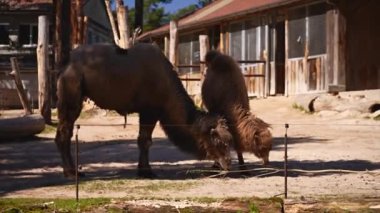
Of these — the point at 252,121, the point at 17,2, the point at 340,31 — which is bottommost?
the point at 252,121

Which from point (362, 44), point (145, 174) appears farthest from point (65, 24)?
point (145, 174)

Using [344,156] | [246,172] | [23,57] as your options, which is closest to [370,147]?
[344,156]

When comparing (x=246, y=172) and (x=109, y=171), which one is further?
(x=109, y=171)

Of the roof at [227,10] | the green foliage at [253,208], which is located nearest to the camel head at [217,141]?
the green foliage at [253,208]

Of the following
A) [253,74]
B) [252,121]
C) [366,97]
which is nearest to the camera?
[252,121]

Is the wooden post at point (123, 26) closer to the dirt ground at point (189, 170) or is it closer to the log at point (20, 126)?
the dirt ground at point (189, 170)

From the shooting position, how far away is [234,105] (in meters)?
11.1

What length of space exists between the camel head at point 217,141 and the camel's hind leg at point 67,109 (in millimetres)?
1975

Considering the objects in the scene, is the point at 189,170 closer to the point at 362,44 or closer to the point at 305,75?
the point at 362,44

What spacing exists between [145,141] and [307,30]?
586 inches

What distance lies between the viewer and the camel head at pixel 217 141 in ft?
34.4

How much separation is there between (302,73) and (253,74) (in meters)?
3.33

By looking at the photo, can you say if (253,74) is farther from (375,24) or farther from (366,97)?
(366,97)

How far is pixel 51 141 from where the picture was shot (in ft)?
56.4
